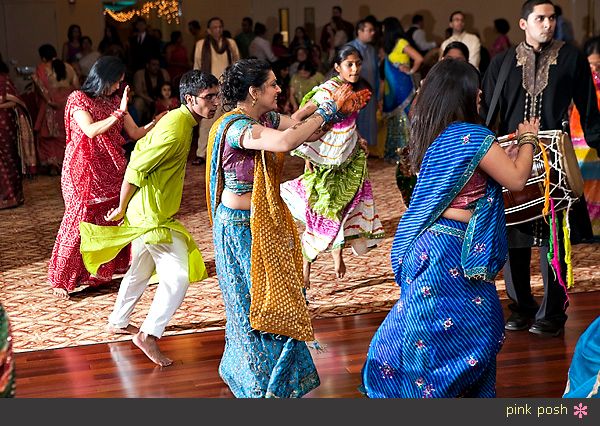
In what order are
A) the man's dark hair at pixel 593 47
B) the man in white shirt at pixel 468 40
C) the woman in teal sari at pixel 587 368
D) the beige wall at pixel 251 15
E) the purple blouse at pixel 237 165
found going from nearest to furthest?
1. the woman in teal sari at pixel 587 368
2. the purple blouse at pixel 237 165
3. the man's dark hair at pixel 593 47
4. the man in white shirt at pixel 468 40
5. the beige wall at pixel 251 15

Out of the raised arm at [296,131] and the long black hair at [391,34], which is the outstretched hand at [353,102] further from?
the long black hair at [391,34]

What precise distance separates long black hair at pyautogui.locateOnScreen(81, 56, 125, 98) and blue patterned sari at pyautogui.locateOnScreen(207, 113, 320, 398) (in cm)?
171

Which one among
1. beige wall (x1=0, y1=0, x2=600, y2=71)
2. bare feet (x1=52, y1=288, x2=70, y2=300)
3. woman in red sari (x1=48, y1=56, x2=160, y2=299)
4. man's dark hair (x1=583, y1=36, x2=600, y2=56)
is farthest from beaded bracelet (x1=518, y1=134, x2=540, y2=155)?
beige wall (x1=0, y1=0, x2=600, y2=71)

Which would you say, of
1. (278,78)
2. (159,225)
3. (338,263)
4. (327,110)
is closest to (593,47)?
(338,263)

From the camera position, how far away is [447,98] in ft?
11.1

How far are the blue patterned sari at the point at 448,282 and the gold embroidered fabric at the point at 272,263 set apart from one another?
1.26 feet

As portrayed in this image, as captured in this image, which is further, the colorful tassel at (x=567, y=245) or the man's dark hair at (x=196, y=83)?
the colorful tassel at (x=567, y=245)

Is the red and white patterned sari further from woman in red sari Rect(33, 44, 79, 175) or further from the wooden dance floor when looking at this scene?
woman in red sari Rect(33, 44, 79, 175)

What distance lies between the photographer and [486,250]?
11.2ft

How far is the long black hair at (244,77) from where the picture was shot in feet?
12.2

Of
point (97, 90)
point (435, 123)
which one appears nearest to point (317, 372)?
point (435, 123)

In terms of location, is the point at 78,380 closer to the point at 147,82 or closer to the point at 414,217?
the point at 414,217

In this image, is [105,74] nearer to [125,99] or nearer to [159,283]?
[125,99]
